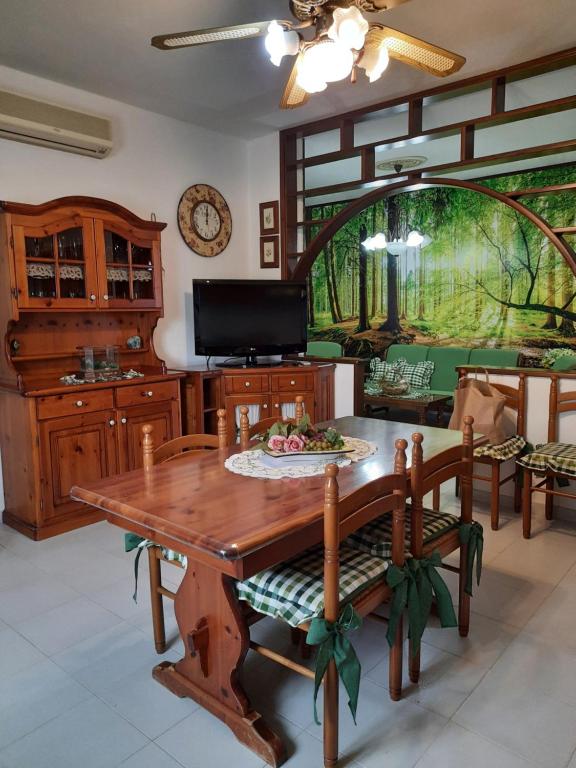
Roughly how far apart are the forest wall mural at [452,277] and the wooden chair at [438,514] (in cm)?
328

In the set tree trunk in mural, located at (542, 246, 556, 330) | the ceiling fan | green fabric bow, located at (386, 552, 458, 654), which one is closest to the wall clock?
the ceiling fan

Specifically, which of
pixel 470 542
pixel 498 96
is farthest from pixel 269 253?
pixel 470 542

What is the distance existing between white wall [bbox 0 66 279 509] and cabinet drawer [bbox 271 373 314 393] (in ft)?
2.59

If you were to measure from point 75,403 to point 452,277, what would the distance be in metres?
4.63

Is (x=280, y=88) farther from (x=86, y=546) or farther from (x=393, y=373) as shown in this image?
(x=393, y=373)

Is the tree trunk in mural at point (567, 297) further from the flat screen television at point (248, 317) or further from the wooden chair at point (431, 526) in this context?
the wooden chair at point (431, 526)

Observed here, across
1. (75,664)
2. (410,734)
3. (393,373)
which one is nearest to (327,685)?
(410,734)

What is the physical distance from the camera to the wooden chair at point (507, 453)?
3203 millimetres

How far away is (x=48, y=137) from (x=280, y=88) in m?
1.47

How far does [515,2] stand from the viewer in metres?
2.55

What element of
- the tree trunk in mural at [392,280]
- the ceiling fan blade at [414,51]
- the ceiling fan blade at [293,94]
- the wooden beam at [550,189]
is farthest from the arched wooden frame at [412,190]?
the tree trunk in mural at [392,280]

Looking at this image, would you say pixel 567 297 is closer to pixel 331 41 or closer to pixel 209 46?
pixel 209 46

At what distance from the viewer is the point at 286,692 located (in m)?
1.86

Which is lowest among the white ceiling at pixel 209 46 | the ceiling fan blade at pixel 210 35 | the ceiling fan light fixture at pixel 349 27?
the ceiling fan light fixture at pixel 349 27
